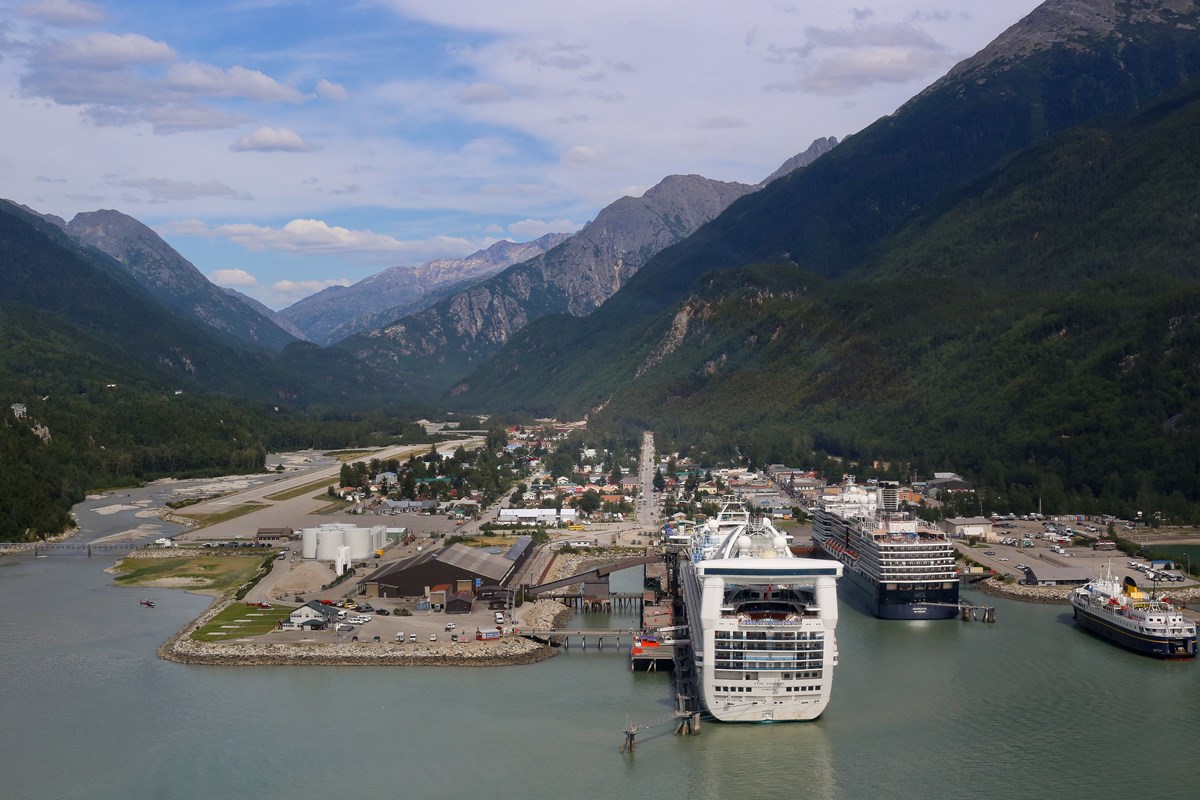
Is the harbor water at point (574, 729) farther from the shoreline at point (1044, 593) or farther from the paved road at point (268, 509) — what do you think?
the paved road at point (268, 509)

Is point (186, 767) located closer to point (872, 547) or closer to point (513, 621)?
point (513, 621)

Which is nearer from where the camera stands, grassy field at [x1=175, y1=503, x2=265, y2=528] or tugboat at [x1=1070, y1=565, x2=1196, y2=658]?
tugboat at [x1=1070, y1=565, x2=1196, y2=658]

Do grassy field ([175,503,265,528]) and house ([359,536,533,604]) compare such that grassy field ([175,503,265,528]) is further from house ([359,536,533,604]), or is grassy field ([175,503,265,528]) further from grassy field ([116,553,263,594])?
house ([359,536,533,604])

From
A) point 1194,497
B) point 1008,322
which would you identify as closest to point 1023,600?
point 1194,497

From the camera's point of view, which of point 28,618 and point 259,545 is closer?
point 28,618

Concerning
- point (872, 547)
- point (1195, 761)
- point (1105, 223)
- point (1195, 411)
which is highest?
point (1105, 223)

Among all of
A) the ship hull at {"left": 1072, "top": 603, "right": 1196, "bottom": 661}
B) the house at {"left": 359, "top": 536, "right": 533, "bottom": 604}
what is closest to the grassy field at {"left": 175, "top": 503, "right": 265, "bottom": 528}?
the house at {"left": 359, "top": 536, "right": 533, "bottom": 604}

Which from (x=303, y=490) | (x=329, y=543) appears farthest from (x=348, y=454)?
(x=329, y=543)

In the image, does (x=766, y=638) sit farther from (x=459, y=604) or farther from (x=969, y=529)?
(x=969, y=529)
